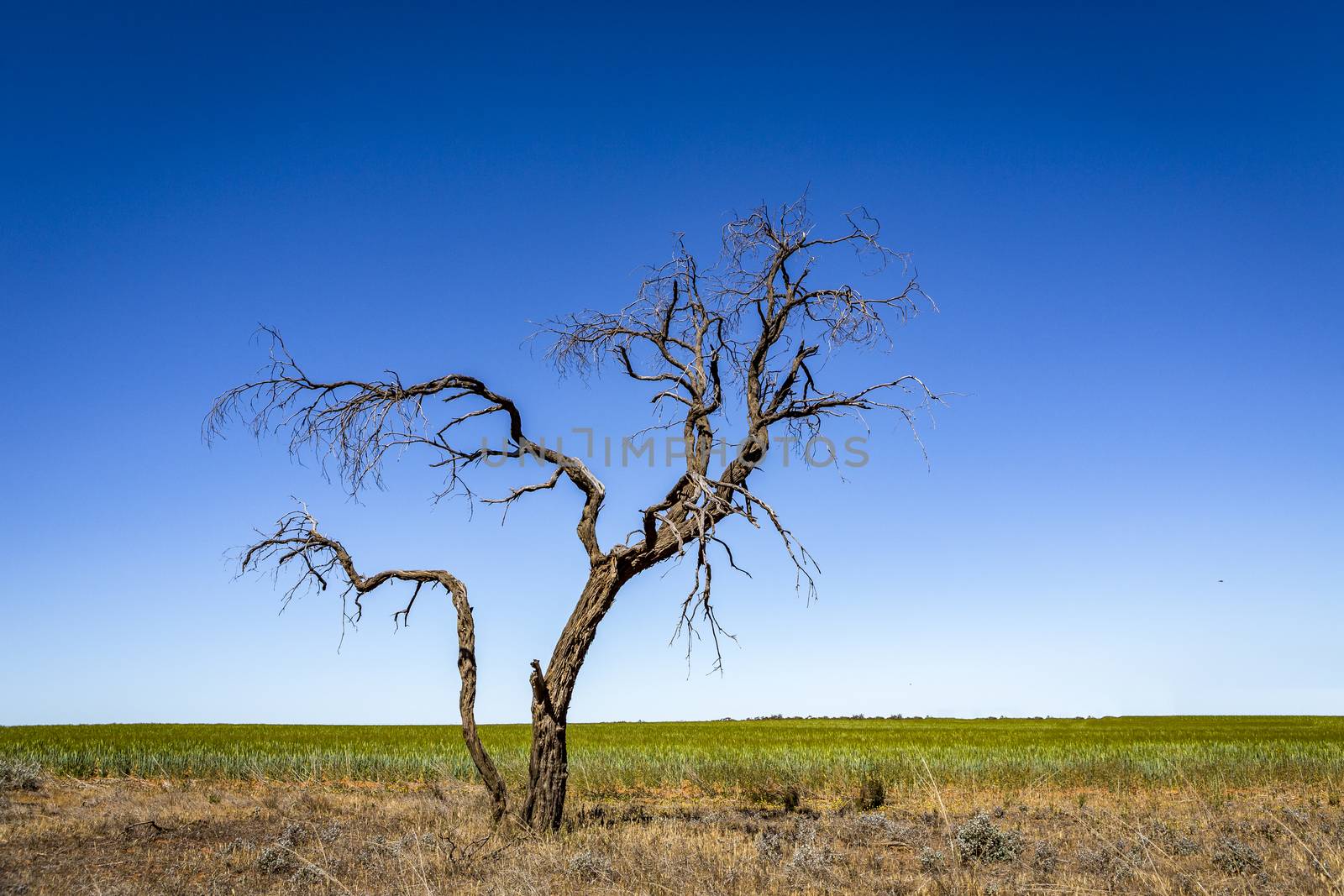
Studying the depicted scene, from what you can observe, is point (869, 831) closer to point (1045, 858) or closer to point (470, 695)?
point (1045, 858)

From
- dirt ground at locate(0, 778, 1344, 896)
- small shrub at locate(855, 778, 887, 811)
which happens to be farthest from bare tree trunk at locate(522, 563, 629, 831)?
small shrub at locate(855, 778, 887, 811)

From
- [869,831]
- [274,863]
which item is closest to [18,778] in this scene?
[274,863]

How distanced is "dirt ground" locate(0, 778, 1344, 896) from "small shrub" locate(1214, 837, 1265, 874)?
2 cm

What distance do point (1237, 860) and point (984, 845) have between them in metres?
2.42

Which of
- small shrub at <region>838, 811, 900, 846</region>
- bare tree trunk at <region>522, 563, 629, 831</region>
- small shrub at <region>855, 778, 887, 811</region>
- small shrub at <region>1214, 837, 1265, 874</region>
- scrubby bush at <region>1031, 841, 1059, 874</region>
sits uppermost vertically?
bare tree trunk at <region>522, 563, 629, 831</region>

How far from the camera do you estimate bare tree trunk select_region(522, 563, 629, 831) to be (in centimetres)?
1062

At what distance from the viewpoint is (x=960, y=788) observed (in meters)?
17.4

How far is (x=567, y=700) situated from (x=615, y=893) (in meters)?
3.85

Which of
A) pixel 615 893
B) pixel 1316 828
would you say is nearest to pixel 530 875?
pixel 615 893

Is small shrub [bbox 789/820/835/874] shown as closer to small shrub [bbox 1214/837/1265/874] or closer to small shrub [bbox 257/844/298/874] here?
small shrub [bbox 1214/837/1265/874]

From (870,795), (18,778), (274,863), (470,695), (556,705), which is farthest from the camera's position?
(18,778)

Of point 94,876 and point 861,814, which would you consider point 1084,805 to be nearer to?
point 861,814

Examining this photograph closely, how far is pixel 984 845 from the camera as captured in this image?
377 inches

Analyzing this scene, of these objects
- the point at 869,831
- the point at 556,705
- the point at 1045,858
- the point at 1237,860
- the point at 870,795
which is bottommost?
the point at 870,795
